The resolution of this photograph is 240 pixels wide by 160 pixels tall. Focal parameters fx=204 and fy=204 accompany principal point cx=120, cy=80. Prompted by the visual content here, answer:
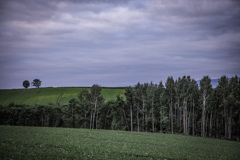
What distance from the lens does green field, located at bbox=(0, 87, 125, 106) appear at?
13325 cm

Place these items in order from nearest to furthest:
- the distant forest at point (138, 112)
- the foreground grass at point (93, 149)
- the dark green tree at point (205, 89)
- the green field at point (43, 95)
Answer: the foreground grass at point (93, 149) < the dark green tree at point (205, 89) < the distant forest at point (138, 112) < the green field at point (43, 95)

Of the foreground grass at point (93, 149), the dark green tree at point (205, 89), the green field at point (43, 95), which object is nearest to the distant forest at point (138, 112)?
the dark green tree at point (205, 89)

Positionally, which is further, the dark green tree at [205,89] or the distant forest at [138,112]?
the distant forest at [138,112]

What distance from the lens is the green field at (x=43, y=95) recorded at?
133250mm

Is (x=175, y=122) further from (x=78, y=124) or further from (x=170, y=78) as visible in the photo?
(x=78, y=124)

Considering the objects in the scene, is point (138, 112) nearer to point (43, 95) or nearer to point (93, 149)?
point (93, 149)

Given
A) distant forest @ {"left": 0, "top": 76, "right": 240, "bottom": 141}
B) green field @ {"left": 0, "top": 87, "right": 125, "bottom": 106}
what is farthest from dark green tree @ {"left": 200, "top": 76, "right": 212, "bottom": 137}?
green field @ {"left": 0, "top": 87, "right": 125, "bottom": 106}

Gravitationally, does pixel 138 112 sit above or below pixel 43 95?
below

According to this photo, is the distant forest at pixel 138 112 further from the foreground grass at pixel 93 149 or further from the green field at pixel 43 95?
the foreground grass at pixel 93 149

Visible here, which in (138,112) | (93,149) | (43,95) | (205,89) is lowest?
(138,112)

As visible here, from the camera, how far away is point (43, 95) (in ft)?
480

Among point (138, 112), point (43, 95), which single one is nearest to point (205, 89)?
point (138, 112)

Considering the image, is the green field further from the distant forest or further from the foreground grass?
the foreground grass

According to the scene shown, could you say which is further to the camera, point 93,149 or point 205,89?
point 205,89
